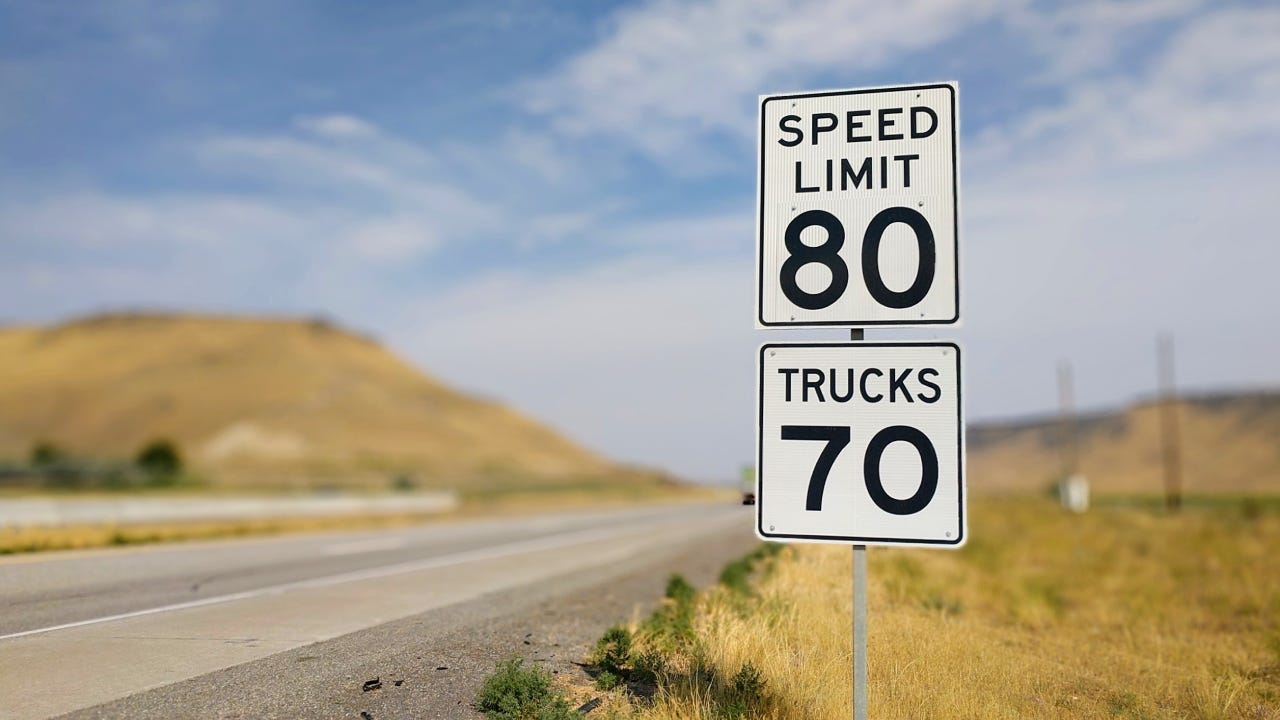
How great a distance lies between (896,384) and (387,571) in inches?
485

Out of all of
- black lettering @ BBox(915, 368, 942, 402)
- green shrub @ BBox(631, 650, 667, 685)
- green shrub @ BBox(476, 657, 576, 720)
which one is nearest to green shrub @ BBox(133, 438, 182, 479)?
green shrub @ BBox(631, 650, 667, 685)

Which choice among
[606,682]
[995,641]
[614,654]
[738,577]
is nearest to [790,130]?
[606,682]

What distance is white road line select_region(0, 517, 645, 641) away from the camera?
10.2m

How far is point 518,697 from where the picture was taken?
6547mm

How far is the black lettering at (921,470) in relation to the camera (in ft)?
16.4

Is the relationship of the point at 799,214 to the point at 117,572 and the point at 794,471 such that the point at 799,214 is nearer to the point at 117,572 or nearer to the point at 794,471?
the point at 794,471

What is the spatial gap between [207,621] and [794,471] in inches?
288

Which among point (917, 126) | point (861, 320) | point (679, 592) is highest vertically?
point (917, 126)

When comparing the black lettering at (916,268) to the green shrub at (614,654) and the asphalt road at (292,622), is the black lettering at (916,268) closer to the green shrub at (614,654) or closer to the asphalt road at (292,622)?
the asphalt road at (292,622)

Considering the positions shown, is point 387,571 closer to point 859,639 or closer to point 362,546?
point 362,546

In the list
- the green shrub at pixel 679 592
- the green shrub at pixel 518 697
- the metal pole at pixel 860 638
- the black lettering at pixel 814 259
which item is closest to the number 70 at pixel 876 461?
the metal pole at pixel 860 638

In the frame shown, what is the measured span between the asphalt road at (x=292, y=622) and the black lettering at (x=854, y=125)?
409 centimetres

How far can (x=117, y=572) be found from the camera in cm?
1475

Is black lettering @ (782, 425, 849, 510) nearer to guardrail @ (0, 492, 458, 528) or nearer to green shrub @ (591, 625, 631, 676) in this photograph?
green shrub @ (591, 625, 631, 676)
